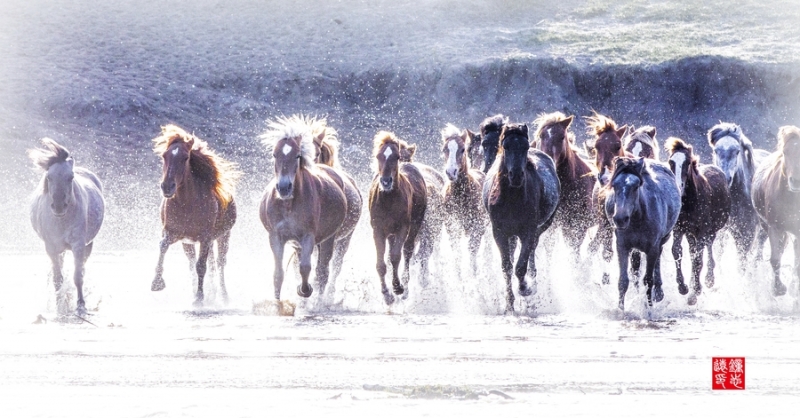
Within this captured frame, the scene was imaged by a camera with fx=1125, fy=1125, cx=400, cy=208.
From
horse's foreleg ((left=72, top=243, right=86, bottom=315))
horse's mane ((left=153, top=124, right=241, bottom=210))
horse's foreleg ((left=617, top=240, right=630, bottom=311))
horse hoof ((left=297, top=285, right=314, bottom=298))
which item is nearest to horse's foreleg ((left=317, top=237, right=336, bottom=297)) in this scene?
horse hoof ((left=297, top=285, right=314, bottom=298))

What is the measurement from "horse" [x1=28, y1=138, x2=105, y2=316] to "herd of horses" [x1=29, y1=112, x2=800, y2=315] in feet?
0.05

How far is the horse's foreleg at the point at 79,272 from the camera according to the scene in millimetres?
11273

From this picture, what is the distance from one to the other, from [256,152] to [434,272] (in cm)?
1581

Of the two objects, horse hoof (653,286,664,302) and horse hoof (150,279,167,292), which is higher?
horse hoof (150,279,167,292)

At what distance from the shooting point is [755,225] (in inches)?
578

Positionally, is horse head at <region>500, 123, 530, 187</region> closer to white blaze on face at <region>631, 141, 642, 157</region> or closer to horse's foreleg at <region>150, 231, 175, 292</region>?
white blaze on face at <region>631, 141, 642, 157</region>

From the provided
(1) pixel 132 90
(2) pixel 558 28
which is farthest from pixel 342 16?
(1) pixel 132 90

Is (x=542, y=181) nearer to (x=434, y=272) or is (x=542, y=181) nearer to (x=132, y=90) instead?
(x=434, y=272)

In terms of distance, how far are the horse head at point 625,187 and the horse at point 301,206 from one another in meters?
3.10

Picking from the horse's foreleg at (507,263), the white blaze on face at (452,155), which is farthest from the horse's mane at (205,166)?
the horse's foreleg at (507,263)

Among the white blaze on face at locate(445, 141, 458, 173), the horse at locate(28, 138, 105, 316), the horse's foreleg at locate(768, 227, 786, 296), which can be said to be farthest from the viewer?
the white blaze on face at locate(445, 141, 458, 173)

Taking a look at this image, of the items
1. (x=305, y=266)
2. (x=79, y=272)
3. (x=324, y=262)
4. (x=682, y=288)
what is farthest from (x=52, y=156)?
(x=682, y=288)

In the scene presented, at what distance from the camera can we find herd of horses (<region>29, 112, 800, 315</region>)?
451 inches

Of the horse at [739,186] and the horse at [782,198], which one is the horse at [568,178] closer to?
the horse at [739,186]
